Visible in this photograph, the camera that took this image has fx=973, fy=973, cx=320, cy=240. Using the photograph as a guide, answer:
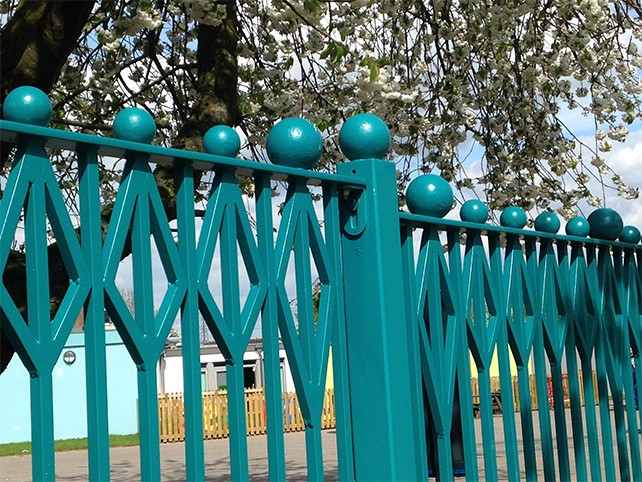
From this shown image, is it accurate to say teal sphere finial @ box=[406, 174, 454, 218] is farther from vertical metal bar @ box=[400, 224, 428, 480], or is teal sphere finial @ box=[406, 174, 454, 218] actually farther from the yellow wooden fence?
the yellow wooden fence

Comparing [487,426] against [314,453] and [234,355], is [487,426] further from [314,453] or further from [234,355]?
[234,355]

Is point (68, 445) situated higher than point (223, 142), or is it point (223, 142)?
point (223, 142)

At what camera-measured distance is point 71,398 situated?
90.1ft

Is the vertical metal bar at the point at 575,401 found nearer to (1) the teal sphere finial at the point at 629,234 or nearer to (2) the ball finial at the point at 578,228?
(2) the ball finial at the point at 578,228

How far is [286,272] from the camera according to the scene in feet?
6.84

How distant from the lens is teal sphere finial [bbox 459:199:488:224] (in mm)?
2893

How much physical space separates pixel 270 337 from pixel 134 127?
1.70ft

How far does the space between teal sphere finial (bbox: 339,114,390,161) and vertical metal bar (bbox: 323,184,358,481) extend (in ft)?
0.50

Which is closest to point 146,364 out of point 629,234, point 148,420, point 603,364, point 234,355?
point 148,420

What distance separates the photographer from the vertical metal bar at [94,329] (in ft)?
5.46

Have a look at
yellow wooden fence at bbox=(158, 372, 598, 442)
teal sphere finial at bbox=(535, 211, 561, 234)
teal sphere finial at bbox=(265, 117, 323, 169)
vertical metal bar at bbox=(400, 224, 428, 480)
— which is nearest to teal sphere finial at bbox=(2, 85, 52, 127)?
teal sphere finial at bbox=(265, 117, 323, 169)

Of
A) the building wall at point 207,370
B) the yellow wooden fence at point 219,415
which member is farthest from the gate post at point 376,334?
the building wall at point 207,370

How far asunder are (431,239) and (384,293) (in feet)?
1.17

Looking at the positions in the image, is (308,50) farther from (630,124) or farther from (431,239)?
(431,239)
